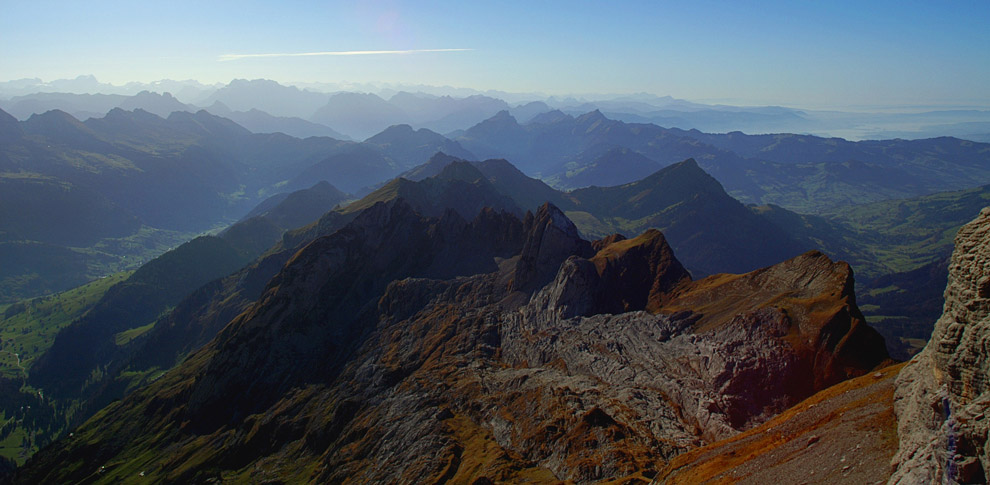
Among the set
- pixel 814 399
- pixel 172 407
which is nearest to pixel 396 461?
pixel 814 399

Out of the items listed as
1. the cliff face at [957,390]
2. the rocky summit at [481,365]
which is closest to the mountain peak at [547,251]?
the rocky summit at [481,365]

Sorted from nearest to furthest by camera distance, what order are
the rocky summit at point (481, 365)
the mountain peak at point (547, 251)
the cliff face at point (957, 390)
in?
the cliff face at point (957, 390), the rocky summit at point (481, 365), the mountain peak at point (547, 251)

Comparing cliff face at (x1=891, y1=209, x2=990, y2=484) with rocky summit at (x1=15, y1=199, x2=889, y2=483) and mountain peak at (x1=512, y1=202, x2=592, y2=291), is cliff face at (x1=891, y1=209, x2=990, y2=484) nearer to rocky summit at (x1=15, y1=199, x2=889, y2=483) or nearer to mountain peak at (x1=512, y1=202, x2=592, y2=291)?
rocky summit at (x1=15, y1=199, x2=889, y2=483)

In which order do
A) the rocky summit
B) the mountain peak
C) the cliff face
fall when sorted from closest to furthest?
1. the cliff face
2. the rocky summit
3. the mountain peak

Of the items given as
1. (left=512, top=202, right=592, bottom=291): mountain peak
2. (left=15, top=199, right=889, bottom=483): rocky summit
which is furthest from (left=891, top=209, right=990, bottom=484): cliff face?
(left=512, top=202, right=592, bottom=291): mountain peak

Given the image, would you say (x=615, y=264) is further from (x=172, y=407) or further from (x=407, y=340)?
(x=172, y=407)

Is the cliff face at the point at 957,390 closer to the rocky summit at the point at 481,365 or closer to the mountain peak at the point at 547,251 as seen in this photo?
the rocky summit at the point at 481,365
